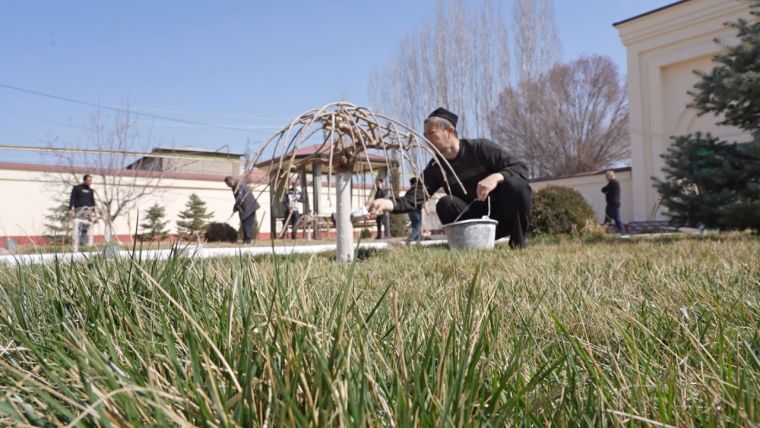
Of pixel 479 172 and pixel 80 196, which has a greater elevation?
pixel 80 196

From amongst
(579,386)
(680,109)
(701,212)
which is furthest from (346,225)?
(680,109)

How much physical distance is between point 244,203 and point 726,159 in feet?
29.9

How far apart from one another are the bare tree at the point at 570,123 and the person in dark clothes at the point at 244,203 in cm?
2505

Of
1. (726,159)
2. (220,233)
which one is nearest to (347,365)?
(726,159)

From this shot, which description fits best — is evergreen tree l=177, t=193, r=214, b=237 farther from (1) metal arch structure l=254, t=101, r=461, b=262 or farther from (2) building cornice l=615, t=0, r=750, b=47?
(1) metal arch structure l=254, t=101, r=461, b=262

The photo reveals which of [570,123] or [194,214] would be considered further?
[570,123]

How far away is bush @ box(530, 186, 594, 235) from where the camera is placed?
422 inches

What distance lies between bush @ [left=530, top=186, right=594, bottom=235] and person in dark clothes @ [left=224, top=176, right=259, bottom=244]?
5212 mm

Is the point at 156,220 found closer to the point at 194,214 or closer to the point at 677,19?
the point at 194,214

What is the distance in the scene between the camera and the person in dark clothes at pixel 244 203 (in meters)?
2.97

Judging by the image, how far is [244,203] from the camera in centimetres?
1277

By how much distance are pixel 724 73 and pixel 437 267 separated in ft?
20.8

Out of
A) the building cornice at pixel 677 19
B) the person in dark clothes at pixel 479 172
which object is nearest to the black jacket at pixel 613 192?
the building cornice at pixel 677 19

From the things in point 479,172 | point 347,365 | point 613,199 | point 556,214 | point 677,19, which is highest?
point 677,19
